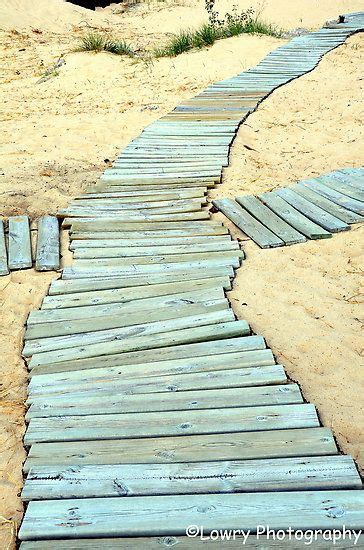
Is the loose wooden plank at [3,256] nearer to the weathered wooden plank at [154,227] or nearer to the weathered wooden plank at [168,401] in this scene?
the weathered wooden plank at [154,227]

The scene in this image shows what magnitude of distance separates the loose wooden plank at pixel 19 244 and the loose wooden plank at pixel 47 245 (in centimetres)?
7

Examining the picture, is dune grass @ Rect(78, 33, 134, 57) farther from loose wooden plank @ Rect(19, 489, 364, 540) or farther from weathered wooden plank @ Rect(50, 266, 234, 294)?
loose wooden plank @ Rect(19, 489, 364, 540)

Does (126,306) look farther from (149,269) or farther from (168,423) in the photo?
(168,423)

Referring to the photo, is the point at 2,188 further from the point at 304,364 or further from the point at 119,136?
the point at 304,364

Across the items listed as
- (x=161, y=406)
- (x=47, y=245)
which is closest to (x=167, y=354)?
Answer: (x=161, y=406)

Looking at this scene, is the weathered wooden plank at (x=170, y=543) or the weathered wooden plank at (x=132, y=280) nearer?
the weathered wooden plank at (x=170, y=543)

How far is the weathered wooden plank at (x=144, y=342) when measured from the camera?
124 inches

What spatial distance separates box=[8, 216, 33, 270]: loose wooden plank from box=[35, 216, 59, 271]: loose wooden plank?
0.07 m

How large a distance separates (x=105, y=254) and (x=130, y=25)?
1064 cm

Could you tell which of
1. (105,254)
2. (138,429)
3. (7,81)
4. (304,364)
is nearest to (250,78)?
(7,81)

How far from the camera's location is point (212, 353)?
10.1 feet

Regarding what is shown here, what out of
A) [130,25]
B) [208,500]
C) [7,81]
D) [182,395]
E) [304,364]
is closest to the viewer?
[208,500]

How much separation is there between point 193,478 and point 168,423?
35 cm

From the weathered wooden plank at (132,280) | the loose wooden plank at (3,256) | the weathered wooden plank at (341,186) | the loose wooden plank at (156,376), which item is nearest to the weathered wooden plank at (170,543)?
the loose wooden plank at (156,376)
